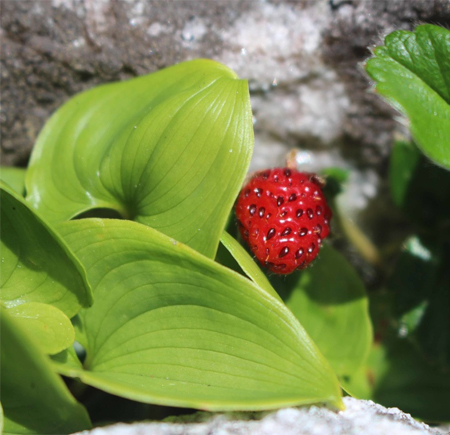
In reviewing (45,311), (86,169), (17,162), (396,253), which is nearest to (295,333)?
(45,311)

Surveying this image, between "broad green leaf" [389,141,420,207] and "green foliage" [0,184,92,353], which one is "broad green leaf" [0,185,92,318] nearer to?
"green foliage" [0,184,92,353]

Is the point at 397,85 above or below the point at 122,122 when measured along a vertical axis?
above

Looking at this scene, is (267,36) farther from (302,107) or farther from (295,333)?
(295,333)

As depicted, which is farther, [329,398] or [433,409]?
[433,409]

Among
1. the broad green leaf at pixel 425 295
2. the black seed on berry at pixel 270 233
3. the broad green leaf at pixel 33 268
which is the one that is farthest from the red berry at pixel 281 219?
the broad green leaf at pixel 425 295

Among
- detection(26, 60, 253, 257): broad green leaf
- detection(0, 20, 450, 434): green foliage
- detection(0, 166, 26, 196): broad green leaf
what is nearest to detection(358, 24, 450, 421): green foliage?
detection(0, 20, 450, 434): green foliage

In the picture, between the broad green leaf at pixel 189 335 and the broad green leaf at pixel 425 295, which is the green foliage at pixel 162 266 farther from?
the broad green leaf at pixel 425 295
